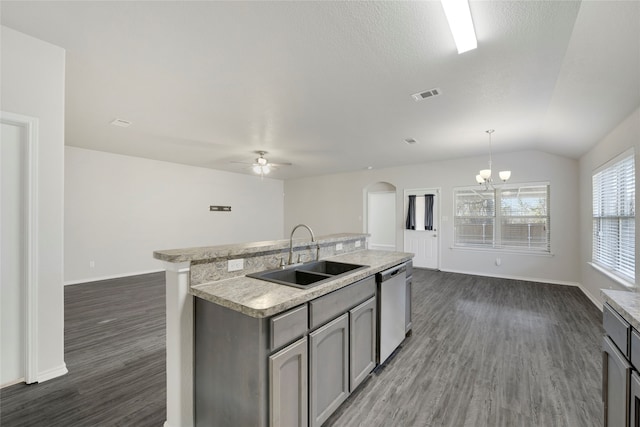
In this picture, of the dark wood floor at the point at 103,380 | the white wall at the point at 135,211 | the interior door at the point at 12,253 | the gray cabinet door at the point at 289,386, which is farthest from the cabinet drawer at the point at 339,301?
the white wall at the point at 135,211

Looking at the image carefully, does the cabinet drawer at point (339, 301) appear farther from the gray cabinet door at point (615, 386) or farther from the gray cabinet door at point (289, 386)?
the gray cabinet door at point (615, 386)

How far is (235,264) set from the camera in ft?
6.00

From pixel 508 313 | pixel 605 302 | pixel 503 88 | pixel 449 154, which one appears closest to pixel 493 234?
pixel 449 154

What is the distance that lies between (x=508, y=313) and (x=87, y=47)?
5.47 m

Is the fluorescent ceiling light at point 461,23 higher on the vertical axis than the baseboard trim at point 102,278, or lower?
higher

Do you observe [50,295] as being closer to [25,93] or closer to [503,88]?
[25,93]

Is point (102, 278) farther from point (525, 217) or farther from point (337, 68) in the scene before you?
point (525, 217)

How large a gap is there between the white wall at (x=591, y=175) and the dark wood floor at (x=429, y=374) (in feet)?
1.65

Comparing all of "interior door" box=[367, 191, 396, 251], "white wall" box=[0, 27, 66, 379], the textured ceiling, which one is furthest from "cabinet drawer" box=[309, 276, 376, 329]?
"interior door" box=[367, 191, 396, 251]

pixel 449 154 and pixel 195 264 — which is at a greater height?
pixel 449 154

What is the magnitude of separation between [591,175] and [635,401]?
15.1 ft

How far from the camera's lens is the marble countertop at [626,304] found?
1.16 metres

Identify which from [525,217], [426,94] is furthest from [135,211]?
[525,217]

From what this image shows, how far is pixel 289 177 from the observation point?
8992 millimetres
